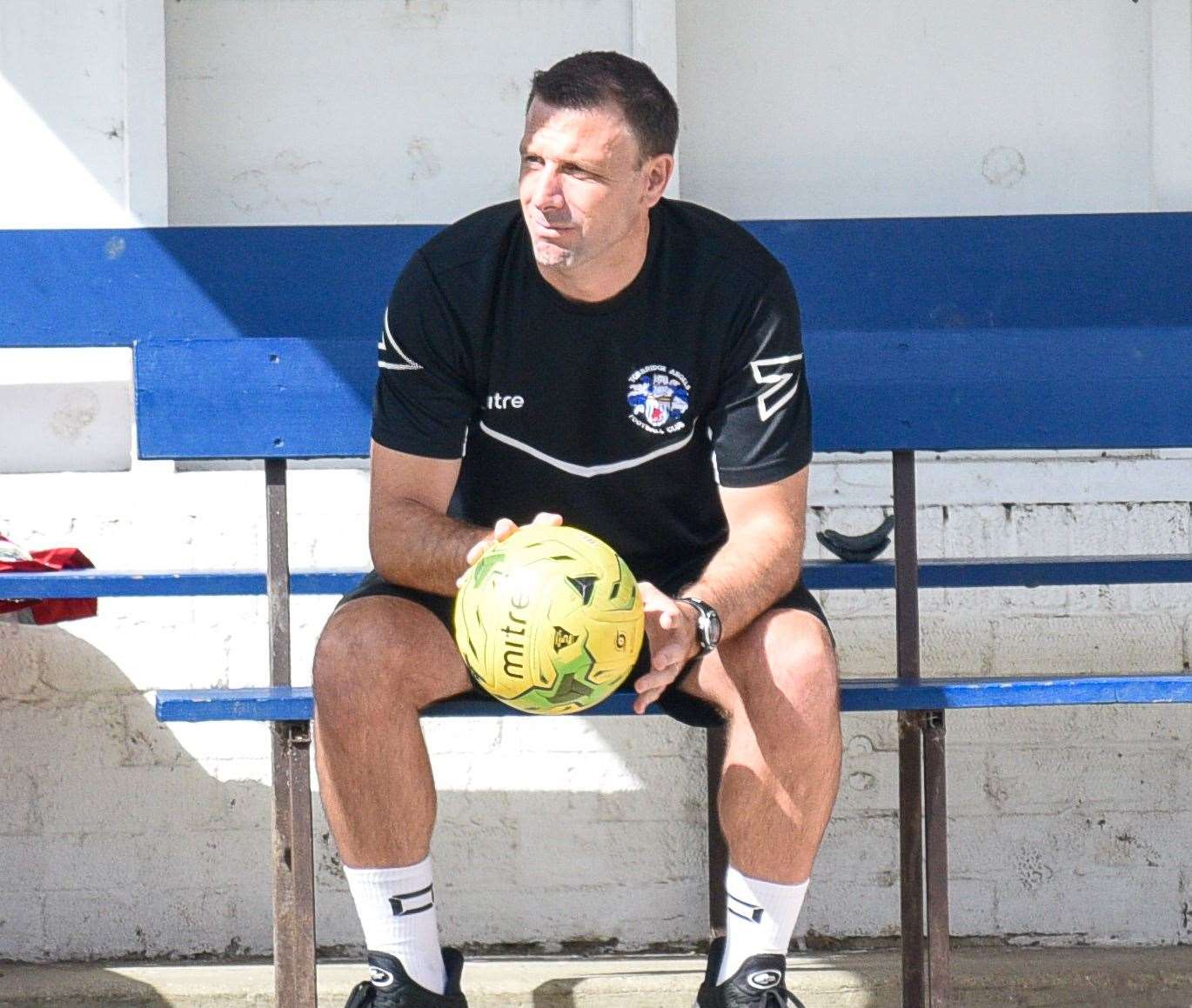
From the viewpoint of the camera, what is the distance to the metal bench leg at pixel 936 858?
2.79 meters

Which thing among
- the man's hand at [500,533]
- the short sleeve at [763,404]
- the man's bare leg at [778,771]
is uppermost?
the short sleeve at [763,404]

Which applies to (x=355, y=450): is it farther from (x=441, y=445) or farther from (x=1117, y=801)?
(x=1117, y=801)

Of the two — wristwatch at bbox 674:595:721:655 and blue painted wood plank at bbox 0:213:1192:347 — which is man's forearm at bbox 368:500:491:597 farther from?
blue painted wood plank at bbox 0:213:1192:347

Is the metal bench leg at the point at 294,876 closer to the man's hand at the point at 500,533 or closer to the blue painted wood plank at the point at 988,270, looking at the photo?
the man's hand at the point at 500,533

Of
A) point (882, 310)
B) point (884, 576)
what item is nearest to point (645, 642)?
point (884, 576)

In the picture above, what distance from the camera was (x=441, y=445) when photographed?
2715 millimetres

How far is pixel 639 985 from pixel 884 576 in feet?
3.24

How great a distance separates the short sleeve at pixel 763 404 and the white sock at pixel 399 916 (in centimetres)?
81

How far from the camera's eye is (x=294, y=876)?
2711 mm

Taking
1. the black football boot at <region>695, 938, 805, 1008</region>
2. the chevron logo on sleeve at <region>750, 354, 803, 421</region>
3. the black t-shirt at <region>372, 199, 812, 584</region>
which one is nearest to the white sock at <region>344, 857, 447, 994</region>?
the black football boot at <region>695, 938, 805, 1008</region>

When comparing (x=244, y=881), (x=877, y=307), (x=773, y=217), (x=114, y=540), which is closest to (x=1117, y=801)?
(x=877, y=307)

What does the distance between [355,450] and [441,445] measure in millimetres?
322

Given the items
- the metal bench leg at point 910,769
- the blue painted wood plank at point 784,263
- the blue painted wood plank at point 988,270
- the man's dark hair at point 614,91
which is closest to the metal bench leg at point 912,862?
the metal bench leg at point 910,769

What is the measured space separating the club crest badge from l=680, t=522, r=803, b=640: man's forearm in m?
0.24
